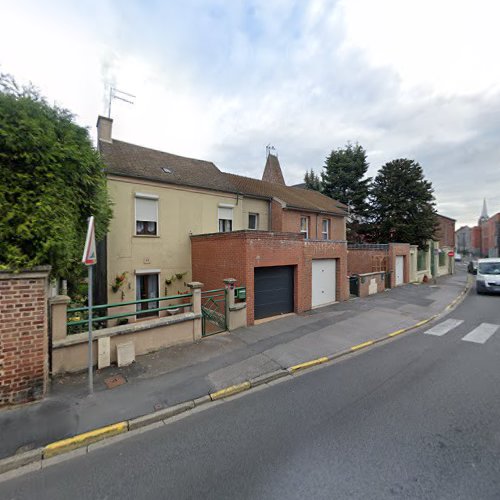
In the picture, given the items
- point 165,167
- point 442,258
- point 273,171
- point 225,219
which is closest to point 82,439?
point 225,219

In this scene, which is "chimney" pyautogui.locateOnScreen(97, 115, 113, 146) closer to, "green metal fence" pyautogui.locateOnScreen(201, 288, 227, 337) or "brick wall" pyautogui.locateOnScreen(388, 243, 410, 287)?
"green metal fence" pyautogui.locateOnScreen(201, 288, 227, 337)

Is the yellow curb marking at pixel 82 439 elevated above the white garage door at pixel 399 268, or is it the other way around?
the white garage door at pixel 399 268

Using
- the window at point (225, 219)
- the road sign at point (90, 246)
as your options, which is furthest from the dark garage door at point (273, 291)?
the road sign at point (90, 246)

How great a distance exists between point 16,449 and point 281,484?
339cm

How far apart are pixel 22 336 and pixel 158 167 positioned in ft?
32.6

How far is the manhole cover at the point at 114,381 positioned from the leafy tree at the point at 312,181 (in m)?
29.0

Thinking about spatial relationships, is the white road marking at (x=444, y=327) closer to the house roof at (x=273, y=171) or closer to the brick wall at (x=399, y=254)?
the brick wall at (x=399, y=254)

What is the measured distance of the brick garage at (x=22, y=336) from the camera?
428 centimetres

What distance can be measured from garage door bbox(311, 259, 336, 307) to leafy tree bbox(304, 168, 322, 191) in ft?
65.6

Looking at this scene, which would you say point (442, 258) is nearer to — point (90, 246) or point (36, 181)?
point (90, 246)

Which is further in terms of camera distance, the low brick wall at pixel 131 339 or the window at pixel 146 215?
the window at pixel 146 215

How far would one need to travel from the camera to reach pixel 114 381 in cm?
513

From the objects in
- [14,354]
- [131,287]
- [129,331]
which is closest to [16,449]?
[14,354]

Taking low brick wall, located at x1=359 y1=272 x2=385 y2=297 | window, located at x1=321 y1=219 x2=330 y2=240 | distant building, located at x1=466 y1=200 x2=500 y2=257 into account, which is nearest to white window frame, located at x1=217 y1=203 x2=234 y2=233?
window, located at x1=321 y1=219 x2=330 y2=240
